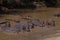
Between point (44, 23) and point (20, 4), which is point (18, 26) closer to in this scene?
point (44, 23)

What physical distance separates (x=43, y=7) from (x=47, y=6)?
3.18ft

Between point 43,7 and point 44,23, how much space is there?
262 inches

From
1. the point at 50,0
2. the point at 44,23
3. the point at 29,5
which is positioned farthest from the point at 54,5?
the point at 44,23

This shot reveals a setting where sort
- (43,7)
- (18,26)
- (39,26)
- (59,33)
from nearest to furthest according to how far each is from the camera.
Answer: (59,33), (18,26), (39,26), (43,7)

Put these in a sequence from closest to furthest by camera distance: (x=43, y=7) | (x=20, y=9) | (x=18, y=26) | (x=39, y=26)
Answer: (x=18, y=26) → (x=39, y=26) → (x=20, y=9) → (x=43, y=7)

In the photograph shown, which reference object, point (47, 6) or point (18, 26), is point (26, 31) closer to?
point (18, 26)

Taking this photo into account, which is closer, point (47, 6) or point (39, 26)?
point (39, 26)

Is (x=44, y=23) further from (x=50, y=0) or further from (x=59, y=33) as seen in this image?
(x=50, y=0)

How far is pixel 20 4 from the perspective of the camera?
18.0 metres

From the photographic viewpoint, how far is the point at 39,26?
11.8 metres

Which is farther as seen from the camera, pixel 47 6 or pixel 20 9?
pixel 47 6

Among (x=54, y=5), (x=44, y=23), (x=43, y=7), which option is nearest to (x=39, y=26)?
(x=44, y=23)

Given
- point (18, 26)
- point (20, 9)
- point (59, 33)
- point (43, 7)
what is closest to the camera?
point (59, 33)

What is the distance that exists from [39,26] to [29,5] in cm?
668
